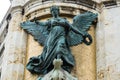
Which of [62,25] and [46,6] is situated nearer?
[62,25]

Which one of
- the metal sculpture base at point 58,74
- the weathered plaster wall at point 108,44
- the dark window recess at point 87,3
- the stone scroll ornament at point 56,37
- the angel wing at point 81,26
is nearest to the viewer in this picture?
the metal sculpture base at point 58,74


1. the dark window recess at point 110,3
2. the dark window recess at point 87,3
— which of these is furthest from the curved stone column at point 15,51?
the dark window recess at point 110,3

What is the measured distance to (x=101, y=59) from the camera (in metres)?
12.5

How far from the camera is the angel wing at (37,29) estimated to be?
1275 centimetres

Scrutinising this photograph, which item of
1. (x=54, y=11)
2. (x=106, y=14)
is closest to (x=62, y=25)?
(x=54, y=11)

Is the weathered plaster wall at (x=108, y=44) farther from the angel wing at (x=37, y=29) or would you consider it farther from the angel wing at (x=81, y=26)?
the angel wing at (x=37, y=29)

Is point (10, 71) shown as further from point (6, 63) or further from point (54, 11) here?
point (54, 11)

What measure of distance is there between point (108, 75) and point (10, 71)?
2351mm

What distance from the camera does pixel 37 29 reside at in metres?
13.0


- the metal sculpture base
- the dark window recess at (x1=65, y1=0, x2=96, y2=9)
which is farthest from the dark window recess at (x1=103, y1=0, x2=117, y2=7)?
the metal sculpture base

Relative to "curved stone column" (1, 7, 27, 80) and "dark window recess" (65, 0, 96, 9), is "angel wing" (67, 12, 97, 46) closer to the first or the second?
"dark window recess" (65, 0, 96, 9)

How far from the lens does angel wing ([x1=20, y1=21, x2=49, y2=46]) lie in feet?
41.8

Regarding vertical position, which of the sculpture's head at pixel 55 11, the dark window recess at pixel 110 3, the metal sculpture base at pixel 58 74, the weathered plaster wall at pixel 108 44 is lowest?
the metal sculpture base at pixel 58 74

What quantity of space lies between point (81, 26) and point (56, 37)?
960mm
